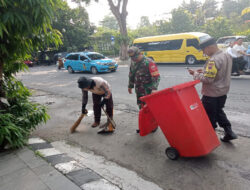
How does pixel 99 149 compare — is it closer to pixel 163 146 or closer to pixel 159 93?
pixel 163 146

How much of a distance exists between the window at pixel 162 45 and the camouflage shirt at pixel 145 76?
11.9m

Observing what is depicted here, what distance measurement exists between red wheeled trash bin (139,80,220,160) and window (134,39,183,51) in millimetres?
13028

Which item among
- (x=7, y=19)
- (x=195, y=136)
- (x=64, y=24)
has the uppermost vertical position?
(x=64, y=24)

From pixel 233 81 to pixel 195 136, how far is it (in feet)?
21.4

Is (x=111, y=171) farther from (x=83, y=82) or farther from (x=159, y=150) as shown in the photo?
(x=83, y=82)

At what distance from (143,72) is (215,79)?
1.29 m

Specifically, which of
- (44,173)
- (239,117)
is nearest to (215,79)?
(239,117)

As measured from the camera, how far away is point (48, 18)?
3.26m

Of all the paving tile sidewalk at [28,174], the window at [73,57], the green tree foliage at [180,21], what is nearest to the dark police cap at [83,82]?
the paving tile sidewalk at [28,174]

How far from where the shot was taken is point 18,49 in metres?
3.66

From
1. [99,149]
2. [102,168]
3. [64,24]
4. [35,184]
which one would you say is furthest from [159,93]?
Result: [64,24]

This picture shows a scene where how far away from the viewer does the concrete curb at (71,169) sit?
8.62 ft

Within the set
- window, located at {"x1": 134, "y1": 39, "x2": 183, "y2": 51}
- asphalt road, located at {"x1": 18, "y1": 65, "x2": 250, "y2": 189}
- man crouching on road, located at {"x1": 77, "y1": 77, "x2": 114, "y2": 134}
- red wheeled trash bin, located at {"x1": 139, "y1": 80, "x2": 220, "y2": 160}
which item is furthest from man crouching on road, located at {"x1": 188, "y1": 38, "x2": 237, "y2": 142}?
window, located at {"x1": 134, "y1": 39, "x2": 183, "y2": 51}

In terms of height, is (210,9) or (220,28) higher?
(210,9)
